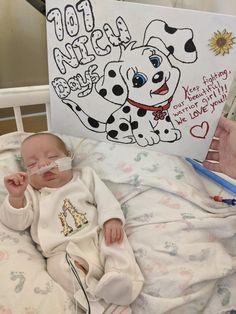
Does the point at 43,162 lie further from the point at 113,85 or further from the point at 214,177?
the point at 214,177

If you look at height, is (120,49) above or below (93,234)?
above

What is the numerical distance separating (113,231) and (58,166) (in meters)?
0.23

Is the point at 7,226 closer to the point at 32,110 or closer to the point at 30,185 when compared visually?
the point at 30,185

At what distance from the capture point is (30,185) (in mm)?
1002

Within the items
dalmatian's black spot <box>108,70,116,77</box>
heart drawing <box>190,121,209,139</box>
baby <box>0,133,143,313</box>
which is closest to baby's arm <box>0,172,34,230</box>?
baby <box>0,133,143,313</box>

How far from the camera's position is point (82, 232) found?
932 millimetres

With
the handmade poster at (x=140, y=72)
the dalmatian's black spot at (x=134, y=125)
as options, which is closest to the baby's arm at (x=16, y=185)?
the handmade poster at (x=140, y=72)

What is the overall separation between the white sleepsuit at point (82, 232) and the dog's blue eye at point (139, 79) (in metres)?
0.29

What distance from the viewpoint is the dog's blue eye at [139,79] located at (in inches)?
34.3

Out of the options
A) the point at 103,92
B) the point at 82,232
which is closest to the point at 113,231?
the point at 82,232

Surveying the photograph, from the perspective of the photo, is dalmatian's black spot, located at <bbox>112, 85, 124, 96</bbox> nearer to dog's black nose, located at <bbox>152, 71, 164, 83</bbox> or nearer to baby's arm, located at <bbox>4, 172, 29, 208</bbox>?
dog's black nose, located at <bbox>152, 71, 164, 83</bbox>

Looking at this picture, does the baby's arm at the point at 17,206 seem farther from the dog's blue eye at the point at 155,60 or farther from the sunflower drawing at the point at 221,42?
the sunflower drawing at the point at 221,42

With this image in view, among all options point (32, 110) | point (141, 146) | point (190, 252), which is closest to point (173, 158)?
point (141, 146)

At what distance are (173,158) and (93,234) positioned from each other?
0.32m
